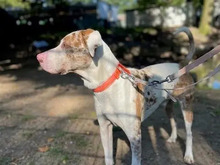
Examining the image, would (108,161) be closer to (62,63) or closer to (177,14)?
(62,63)

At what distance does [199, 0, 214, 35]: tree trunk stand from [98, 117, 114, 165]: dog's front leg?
14.7 metres

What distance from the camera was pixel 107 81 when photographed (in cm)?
304

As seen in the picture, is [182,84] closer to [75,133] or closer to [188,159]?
[188,159]

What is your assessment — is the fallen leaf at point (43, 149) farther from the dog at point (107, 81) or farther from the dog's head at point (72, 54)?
the dog's head at point (72, 54)

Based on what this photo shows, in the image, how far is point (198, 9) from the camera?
75.1ft

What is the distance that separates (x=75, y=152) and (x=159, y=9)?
20156mm

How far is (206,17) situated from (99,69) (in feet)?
50.6

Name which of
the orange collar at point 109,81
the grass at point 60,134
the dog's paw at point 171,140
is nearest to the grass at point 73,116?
the grass at point 60,134

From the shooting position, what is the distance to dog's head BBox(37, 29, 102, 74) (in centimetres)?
277

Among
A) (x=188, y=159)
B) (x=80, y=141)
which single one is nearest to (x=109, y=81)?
(x=188, y=159)

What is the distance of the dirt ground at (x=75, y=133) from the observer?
4.13 metres

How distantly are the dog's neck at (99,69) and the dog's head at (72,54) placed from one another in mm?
101

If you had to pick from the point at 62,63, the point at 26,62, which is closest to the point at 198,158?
the point at 62,63

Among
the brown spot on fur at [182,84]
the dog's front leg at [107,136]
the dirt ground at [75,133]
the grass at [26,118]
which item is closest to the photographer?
the dog's front leg at [107,136]
